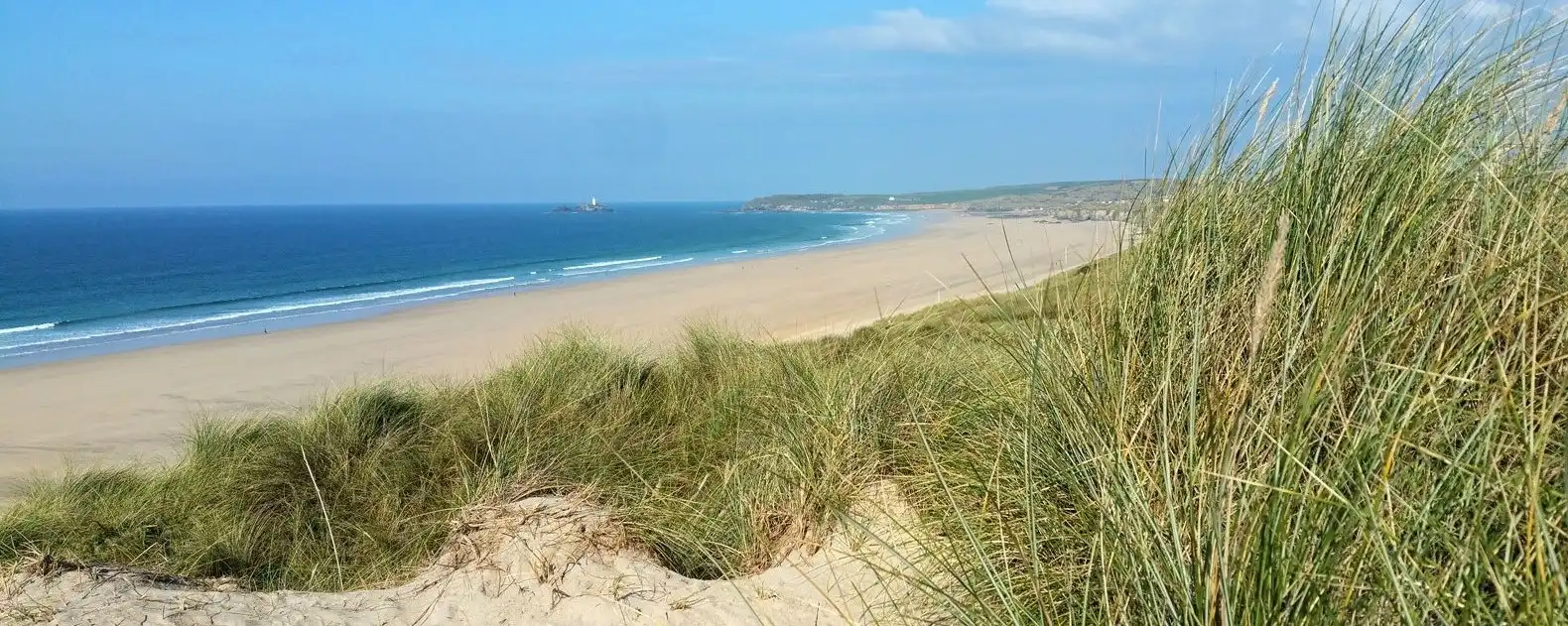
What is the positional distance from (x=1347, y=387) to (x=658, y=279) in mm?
31636

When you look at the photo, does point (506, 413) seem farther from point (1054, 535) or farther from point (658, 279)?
point (658, 279)

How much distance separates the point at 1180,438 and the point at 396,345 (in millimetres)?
19344

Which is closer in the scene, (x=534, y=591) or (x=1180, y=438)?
(x=1180, y=438)

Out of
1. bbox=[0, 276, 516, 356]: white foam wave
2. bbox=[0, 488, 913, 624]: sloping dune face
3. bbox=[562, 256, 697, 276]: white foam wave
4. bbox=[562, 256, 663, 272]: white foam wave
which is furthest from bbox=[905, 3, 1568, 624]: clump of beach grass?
bbox=[562, 256, 663, 272]: white foam wave

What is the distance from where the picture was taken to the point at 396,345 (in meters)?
19.5

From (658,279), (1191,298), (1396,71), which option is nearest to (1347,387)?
A: (1191,298)

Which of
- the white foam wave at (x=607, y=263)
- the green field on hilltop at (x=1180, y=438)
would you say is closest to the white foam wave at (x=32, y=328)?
the white foam wave at (x=607, y=263)

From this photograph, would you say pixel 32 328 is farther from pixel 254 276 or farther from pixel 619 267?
pixel 619 267

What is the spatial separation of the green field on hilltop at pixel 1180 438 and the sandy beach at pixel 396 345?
82 cm

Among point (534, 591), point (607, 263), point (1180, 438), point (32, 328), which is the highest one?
point (1180, 438)

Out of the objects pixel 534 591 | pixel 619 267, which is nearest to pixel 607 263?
pixel 619 267

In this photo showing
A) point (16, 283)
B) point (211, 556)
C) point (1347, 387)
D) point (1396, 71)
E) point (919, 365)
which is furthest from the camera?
point (16, 283)

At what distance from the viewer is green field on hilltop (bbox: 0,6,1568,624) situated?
1730 mm

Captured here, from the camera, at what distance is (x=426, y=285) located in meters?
35.5
